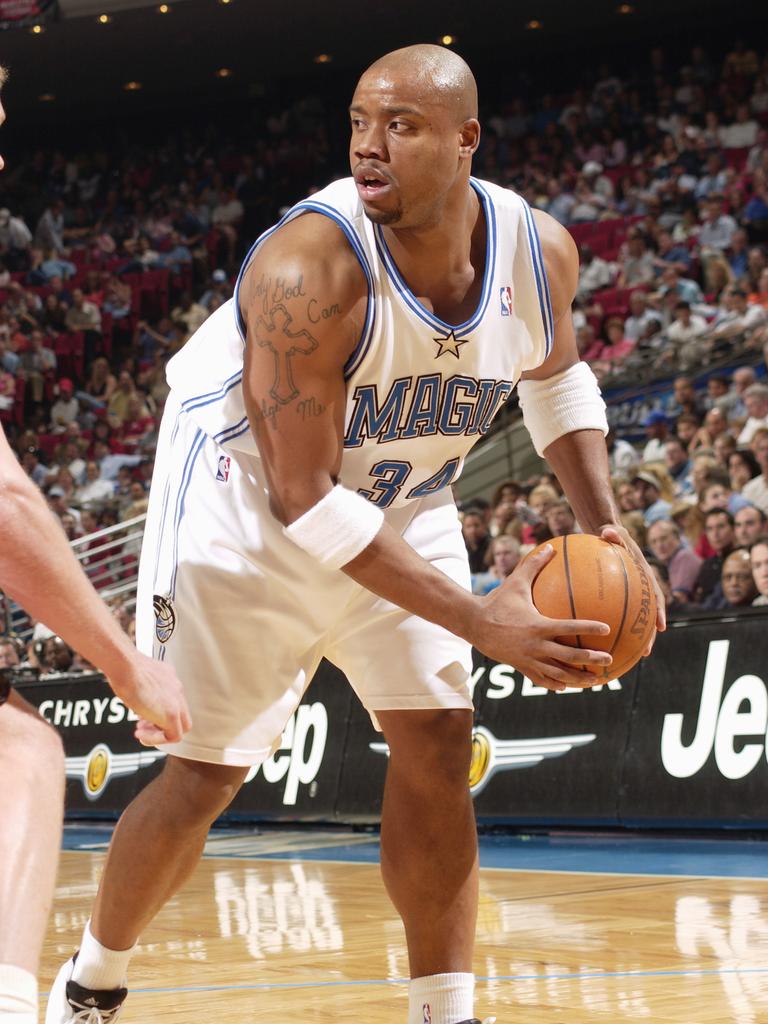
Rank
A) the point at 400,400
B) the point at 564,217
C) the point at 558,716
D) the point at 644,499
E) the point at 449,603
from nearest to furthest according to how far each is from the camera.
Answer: the point at 449,603 < the point at 400,400 < the point at 558,716 < the point at 644,499 < the point at 564,217

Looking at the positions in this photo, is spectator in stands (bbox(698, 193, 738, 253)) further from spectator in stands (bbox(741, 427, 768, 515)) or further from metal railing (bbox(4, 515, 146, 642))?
metal railing (bbox(4, 515, 146, 642))

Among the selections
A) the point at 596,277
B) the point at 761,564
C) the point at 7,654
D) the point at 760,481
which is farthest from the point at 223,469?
the point at 596,277

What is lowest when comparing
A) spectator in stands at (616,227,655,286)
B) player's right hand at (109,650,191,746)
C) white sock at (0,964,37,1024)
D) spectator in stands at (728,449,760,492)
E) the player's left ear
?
white sock at (0,964,37,1024)

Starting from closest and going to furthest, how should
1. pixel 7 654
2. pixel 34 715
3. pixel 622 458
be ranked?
1. pixel 34 715
2. pixel 622 458
3. pixel 7 654

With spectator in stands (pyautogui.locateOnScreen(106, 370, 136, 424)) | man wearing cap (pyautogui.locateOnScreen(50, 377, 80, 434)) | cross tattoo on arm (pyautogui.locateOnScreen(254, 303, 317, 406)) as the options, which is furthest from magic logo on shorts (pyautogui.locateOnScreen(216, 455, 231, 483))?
man wearing cap (pyautogui.locateOnScreen(50, 377, 80, 434))

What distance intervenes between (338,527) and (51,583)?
Result: 975 mm

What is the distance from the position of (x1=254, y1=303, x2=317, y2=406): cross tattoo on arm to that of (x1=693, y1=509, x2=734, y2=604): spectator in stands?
603cm

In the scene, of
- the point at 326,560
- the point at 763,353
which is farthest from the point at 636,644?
the point at 763,353

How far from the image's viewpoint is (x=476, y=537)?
10812 millimetres

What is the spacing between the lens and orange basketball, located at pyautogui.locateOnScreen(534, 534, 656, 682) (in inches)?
118

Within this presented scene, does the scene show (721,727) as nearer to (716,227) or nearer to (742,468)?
(742,468)

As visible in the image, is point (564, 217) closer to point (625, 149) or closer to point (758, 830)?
point (625, 149)

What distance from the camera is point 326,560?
10.1 feet

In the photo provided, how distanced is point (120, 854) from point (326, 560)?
91cm
